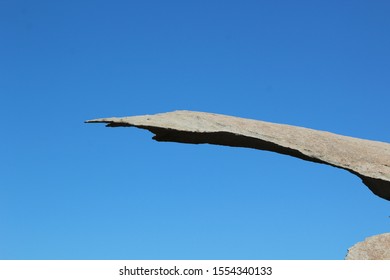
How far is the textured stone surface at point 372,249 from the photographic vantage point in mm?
11373

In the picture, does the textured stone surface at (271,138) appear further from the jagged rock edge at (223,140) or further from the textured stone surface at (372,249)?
the textured stone surface at (372,249)

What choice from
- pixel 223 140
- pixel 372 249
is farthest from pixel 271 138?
pixel 372 249

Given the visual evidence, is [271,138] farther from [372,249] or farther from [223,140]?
[372,249]

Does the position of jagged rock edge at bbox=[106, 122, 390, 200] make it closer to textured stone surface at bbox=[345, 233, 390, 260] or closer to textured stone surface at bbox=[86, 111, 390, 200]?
textured stone surface at bbox=[86, 111, 390, 200]

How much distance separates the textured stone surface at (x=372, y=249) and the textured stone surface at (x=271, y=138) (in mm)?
1008

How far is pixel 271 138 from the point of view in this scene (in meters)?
11.7

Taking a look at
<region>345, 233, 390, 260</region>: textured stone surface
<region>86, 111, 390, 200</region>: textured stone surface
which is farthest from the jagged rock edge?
<region>345, 233, 390, 260</region>: textured stone surface

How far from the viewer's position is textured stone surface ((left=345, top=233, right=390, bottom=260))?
11373 mm

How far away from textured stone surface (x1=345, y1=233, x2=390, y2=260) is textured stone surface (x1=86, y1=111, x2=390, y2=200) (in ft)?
3.31
